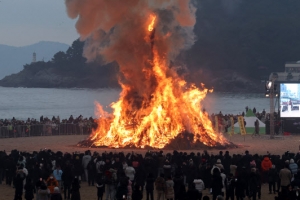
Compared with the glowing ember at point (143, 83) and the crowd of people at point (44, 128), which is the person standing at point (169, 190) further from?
the crowd of people at point (44, 128)

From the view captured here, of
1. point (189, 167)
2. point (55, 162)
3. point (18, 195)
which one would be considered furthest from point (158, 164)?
point (18, 195)

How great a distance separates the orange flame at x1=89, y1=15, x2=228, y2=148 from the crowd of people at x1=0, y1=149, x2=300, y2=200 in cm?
1087

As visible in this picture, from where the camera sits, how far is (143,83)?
43.8 meters

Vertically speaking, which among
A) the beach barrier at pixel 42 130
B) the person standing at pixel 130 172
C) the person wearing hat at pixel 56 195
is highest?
the beach barrier at pixel 42 130

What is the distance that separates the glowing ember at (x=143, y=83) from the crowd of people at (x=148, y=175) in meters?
11.5

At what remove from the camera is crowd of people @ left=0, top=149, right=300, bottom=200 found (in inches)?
925

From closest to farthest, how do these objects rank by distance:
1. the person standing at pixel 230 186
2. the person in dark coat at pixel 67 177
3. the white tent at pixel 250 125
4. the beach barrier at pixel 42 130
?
1. the person standing at pixel 230 186
2. the person in dark coat at pixel 67 177
3. the beach barrier at pixel 42 130
4. the white tent at pixel 250 125

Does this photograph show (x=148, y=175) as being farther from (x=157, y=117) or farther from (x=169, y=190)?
(x=157, y=117)

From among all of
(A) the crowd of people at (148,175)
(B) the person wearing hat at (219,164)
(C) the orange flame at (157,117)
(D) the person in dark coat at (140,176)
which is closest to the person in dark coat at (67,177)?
(A) the crowd of people at (148,175)

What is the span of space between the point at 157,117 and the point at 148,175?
17.5m

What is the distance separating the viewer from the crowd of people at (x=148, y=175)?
23.5 meters

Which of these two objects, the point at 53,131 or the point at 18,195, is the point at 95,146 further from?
the point at 18,195

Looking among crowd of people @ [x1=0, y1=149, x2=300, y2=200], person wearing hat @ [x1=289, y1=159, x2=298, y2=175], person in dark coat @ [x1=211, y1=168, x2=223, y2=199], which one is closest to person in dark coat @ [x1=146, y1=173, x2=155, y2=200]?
crowd of people @ [x1=0, y1=149, x2=300, y2=200]

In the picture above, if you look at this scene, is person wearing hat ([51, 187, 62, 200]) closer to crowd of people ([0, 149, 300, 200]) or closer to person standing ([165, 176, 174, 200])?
crowd of people ([0, 149, 300, 200])
